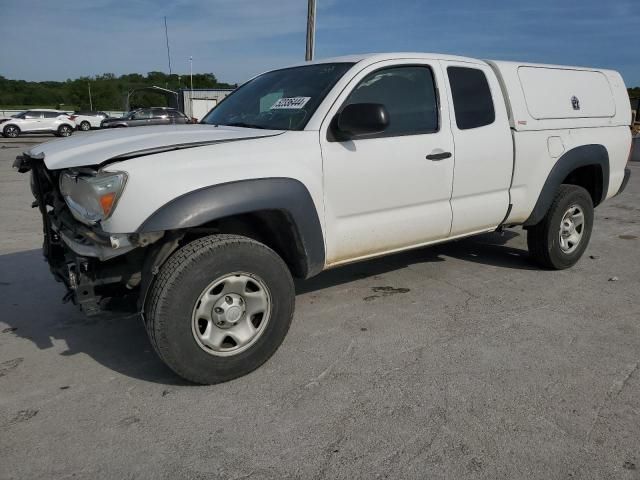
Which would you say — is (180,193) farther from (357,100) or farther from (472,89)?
(472,89)

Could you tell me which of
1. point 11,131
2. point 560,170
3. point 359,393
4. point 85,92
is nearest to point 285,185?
point 359,393

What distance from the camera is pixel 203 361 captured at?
109 inches

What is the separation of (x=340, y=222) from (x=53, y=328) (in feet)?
6.96

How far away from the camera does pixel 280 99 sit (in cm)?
362

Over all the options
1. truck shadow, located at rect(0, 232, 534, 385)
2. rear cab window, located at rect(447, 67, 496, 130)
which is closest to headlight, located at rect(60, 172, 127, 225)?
truck shadow, located at rect(0, 232, 534, 385)

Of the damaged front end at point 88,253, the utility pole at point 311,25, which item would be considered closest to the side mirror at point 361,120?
the damaged front end at point 88,253

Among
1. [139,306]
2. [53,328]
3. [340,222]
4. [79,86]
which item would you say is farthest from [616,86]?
[79,86]

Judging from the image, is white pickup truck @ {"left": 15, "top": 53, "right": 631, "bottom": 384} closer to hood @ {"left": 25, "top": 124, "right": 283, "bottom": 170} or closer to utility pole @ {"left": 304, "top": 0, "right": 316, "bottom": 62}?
hood @ {"left": 25, "top": 124, "right": 283, "bottom": 170}

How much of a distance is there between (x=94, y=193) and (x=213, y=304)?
0.82 m

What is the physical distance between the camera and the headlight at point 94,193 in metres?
2.49

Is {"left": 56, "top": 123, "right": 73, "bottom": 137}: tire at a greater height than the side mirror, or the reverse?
the side mirror

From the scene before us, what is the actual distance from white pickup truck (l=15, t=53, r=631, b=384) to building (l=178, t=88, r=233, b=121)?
30846 millimetres

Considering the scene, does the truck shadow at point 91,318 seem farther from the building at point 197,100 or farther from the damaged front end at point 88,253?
the building at point 197,100

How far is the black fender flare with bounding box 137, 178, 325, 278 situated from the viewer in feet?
8.34
